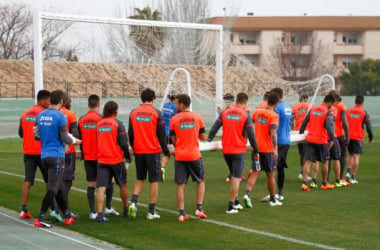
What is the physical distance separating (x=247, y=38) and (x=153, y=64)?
5817 centimetres

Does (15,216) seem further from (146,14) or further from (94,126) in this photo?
(146,14)

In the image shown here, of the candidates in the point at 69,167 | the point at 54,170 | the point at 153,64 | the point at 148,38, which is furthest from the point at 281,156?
the point at 153,64

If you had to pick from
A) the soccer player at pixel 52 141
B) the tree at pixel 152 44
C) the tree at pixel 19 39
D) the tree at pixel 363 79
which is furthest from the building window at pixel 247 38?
the soccer player at pixel 52 141

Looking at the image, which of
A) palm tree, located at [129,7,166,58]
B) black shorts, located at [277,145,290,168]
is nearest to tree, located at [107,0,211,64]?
palm tree, located at [129,7,166,58]

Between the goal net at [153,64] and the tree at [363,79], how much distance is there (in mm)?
14027

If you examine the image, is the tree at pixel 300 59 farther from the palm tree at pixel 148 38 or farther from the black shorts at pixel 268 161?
the black shorts at pixel 268 161

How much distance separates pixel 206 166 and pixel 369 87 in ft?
151

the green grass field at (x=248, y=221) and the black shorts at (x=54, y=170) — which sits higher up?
the black shorts at (x=54, y=170)

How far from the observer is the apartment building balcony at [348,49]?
281ft

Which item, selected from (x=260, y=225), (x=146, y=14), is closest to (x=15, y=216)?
(x=260, y=225)

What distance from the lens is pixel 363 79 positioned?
6444cm

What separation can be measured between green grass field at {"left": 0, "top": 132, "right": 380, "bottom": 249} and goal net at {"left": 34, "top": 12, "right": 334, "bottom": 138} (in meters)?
4.64

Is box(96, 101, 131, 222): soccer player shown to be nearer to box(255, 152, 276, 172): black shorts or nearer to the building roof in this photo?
box(255, 152, 276, 172): black shorts

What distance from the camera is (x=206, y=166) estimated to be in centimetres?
1928
